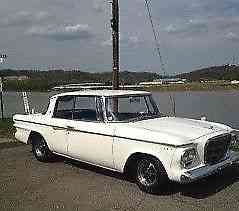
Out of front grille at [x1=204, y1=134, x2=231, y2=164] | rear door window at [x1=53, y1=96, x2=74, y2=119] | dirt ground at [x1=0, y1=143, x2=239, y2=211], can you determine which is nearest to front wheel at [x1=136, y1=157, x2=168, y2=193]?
dirt ground at [x1=0, y1=143, x2=239, y2=211]

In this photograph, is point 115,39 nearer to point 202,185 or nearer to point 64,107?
point 64,107

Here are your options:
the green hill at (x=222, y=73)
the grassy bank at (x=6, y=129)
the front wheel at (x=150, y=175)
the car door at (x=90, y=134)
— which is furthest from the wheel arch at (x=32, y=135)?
the green hill at (x=222, y=73)

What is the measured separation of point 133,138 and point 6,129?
29.1 ft

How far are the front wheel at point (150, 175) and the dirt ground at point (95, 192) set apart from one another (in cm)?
13

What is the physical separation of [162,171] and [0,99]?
519 inches

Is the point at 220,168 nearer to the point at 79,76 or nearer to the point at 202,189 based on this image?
the point at 202,189

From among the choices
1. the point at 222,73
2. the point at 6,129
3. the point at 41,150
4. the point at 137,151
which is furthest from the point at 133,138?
the point at 222,73

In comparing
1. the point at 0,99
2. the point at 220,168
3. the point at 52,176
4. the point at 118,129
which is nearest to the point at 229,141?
the point at 220,168

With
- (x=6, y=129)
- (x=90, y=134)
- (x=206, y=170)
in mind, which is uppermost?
(x=90, y=134)

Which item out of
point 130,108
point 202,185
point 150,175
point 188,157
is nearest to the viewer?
point 188,157

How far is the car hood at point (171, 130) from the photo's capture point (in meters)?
6.12

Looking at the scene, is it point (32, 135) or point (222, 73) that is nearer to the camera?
point (32, 135)

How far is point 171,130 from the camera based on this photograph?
646cm

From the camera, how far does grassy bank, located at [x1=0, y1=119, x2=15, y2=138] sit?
13.2 m
